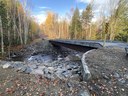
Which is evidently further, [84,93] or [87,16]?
[87,16]

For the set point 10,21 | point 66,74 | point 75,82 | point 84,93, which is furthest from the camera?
A: point 10,21

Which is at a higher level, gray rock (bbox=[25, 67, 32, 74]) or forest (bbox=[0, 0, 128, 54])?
forest (bbox=[0, 0, 128, 54])

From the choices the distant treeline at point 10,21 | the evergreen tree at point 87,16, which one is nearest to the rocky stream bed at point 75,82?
the distant treeline at point 10,21

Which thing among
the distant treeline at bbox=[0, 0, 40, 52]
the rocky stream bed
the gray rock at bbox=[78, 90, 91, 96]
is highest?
the distant treeline at bbox=[0, 0, 40, 52]

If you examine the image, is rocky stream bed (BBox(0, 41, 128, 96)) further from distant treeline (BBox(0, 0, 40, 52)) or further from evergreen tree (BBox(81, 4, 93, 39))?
evergreen tree (BBox(81, 4, 93, 39))

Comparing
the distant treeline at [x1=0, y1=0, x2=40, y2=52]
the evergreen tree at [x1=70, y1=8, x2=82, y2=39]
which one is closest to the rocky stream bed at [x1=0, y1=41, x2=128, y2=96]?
the distant treeline at [x1=0, y1=0, x2=40, y2=52]

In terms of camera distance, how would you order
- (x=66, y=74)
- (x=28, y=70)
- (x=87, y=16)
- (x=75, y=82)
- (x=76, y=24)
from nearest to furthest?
1. (x=75, y=82)
2. (x=66, y=74)
3. (x=28, y=70)
4. (x=87, y=16)
5. (x=76, y=24)

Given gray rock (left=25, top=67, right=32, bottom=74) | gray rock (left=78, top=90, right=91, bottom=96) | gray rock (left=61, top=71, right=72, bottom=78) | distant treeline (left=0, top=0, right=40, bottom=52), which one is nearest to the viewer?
gray rock (left=78, top=90, right=91, bottom=96)

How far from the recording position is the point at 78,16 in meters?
40.4

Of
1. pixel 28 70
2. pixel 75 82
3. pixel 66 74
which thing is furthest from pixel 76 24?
pixel 75 82

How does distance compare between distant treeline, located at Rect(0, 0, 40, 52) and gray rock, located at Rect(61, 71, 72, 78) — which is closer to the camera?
gray rock, located at Rect(61, 71, 72, 78)

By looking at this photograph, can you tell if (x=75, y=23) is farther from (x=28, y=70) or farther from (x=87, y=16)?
(x=28, y=70)

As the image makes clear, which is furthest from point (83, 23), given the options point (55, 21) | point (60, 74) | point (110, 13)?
point (60, 74)

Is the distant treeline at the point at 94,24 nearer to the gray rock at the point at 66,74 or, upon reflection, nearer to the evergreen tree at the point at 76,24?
the evergreen tree at the point at 76,24
